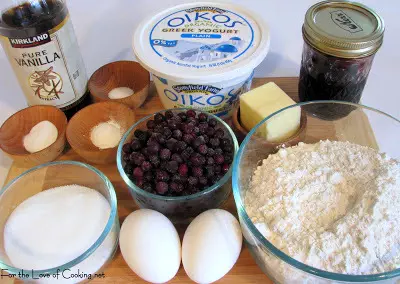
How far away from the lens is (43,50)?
93 centimetres

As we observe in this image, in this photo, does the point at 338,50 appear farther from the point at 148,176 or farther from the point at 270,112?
the point at 148,176

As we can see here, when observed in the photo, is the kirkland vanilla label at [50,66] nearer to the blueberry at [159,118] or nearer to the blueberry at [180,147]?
the blueberry at [159,118]

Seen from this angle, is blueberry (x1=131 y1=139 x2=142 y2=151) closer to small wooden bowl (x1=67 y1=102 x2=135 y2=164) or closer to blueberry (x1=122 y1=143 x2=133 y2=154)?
blueberry (x1=122 y1=143 x2=133 y2=154)

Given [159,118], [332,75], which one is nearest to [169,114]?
[159,118]

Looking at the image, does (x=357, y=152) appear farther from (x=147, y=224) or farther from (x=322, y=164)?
(x=147, y=224)

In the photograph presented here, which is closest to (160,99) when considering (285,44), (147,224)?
(147,224)

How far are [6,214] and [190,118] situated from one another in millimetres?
417

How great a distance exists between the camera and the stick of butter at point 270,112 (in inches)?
33.9

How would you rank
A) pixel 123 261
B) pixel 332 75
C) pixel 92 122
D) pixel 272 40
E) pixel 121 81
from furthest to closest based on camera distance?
pixel 272 40, pixel 121 81, pixel 92 122, pixel 332 75, pixel 123 261

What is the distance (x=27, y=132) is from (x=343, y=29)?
2.53 feet

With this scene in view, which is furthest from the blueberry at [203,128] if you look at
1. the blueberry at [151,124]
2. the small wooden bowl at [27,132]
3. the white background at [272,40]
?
the white background at [272,40]

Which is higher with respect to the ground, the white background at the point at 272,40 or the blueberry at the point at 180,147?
the blueberry at the point at 180,147

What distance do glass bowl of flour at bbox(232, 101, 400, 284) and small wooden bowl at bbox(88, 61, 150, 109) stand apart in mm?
371

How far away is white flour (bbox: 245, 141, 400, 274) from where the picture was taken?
636 mm
